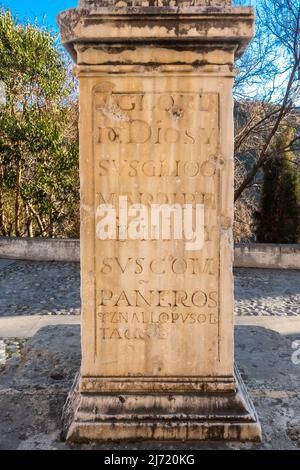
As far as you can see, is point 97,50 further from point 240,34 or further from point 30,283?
point 30,283

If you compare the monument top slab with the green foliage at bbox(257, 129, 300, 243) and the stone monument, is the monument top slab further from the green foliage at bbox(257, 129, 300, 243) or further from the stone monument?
the green foliage at bbox(257, 129, 300, 243)

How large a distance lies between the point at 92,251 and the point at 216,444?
1191 millimetres

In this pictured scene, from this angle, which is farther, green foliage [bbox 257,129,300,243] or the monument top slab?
green foliage [bbox 257,129,300,243]

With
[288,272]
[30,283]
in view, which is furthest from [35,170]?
[288,272]

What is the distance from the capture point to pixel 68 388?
116 inches

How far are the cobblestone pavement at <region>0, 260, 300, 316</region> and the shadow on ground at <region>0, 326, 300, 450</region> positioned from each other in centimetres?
212

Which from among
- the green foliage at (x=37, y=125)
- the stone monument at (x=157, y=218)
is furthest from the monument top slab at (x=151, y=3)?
the green foliage at (x=37, y=125)

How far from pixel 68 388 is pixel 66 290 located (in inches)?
179

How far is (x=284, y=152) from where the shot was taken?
12891 millimetres

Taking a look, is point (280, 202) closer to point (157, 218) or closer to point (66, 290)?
point (66, 290)

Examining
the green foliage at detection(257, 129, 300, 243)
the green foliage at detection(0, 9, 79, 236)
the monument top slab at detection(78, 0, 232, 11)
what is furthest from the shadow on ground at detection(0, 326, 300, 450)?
the green foliage at detection(257, 129, 300, 243)

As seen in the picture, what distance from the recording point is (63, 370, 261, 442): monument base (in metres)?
Result: 2.28

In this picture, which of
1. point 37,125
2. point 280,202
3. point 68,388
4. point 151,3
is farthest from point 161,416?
point 280,202

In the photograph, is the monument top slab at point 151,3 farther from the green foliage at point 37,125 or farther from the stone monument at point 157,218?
the green foliage at point 37,125
